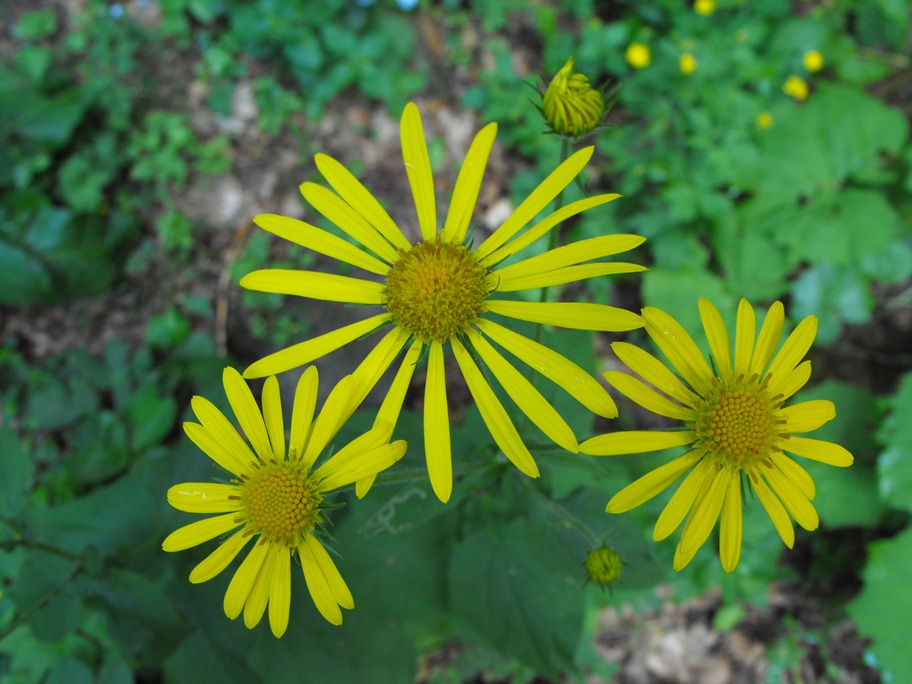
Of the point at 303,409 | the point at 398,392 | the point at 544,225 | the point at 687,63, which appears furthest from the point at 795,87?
the point at 303,409

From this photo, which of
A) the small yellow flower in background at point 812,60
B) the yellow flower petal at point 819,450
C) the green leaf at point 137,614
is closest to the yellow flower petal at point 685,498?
the yellow flower petal at point 819,450

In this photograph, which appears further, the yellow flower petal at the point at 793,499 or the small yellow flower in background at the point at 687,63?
the small yellow flower in background at the point at 687,63

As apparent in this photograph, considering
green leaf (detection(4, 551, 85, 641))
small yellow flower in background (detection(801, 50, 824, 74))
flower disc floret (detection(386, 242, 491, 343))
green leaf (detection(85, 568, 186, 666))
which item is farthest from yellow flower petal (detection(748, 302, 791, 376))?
small yellow flower in background (detection(801, 50, 824, 74))

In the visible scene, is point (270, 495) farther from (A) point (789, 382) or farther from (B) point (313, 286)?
(A) point (789, 382)

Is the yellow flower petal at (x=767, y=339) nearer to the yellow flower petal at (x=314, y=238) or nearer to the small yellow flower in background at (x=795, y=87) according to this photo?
the yellow flower petal at (x=314, y=238)

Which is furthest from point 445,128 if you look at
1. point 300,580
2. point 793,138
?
point 300,580

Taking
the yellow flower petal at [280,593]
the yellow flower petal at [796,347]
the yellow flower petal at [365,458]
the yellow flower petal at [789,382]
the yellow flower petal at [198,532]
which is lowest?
the yellow flower petal at [280,593]
